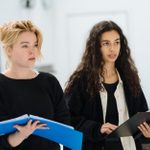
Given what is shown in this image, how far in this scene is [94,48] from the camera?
212 centimetres

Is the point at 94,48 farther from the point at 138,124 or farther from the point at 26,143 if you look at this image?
the point at 26,143

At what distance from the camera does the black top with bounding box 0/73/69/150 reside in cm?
164

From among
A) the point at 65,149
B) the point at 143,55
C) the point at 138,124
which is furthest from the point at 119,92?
the point at 143,55

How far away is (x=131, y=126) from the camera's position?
1.88 meters

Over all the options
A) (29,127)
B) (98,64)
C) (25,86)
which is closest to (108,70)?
(98,64)

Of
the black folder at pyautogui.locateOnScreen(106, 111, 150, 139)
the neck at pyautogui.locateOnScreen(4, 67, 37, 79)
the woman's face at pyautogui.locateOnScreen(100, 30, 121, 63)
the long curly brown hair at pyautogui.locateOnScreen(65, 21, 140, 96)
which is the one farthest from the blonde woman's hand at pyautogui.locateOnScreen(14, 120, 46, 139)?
the woman's face at pyautogui.locateOnScreen(100, 30, 121, 63)

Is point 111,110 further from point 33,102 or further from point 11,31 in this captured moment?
point 11,31

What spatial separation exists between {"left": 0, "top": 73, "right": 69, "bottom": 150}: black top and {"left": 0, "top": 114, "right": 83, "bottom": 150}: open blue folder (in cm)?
9

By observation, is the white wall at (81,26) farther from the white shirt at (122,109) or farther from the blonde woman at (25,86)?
the blonde woman at (25,86)

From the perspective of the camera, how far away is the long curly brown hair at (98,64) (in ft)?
6.84

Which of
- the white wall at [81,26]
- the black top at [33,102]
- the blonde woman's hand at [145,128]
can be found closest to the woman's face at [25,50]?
the black top at [33,102]

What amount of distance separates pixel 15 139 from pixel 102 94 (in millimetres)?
704

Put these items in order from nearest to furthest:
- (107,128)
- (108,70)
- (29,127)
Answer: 1. (29,127)
2. (107,128)
3. (108,70)

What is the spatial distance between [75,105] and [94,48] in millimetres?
372
